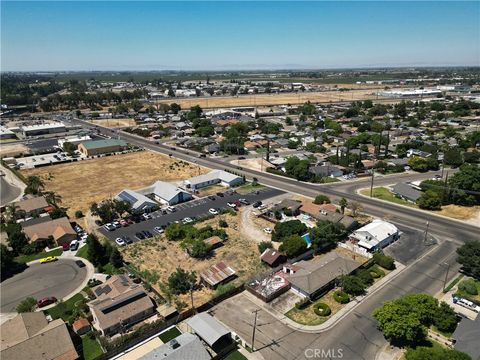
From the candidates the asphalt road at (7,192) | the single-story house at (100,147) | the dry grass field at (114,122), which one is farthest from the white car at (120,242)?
the dry grass field at (114,122)

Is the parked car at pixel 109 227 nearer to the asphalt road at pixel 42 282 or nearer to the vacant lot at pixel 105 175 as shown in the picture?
the vacant lot at pixel 105 175

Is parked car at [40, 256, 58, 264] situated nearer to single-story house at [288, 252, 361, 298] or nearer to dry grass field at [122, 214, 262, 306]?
dry grass field at [122, 214, 262, 306]

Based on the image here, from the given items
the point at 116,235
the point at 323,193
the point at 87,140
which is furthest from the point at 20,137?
the point at 323,193

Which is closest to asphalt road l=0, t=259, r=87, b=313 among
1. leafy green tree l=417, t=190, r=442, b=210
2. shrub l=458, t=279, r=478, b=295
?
shrub l=458, t=279, r=478, b=295

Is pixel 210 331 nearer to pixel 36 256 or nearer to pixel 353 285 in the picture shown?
pixel 353 285

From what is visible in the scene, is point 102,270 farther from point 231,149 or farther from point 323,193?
point 231,149

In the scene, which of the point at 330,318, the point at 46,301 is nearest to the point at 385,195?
the point at 330,318
